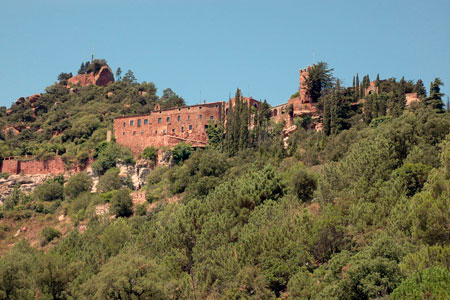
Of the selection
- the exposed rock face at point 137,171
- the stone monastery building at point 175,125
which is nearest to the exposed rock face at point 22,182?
the stone monastery building at point 175,125

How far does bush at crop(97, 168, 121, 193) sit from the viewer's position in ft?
222

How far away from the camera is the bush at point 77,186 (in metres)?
69.0

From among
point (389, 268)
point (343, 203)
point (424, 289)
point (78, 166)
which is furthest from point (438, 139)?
point (78, 166)

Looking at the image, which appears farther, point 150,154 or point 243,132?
point 150,154

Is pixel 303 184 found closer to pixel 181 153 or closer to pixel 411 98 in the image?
pixel 411 98

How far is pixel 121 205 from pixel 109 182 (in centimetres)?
652

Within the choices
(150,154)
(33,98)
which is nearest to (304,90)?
(150,154)

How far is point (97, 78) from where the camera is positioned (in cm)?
10888

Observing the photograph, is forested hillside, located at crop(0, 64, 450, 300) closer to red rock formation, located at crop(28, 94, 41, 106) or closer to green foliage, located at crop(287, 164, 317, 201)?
green foliage, located at crop(287, 164, 317, 201)

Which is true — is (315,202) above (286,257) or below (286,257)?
above

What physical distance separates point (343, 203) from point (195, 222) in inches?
436

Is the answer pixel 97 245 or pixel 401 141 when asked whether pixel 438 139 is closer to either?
pixel 401 141

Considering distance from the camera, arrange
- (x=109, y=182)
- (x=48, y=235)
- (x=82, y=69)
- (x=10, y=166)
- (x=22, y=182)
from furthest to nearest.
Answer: (x=82, y=69)
(x=10, y=166)
(x=22, y=182)
(x=109, y=182)
(x=48, y=235)

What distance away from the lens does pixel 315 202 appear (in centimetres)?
4756
